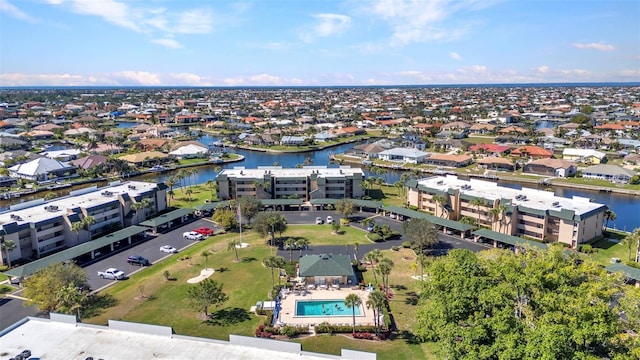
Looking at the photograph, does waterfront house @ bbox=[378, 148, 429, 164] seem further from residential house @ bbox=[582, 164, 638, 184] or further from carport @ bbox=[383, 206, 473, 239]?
carport @ bbox=[383, 206, 473, 239]

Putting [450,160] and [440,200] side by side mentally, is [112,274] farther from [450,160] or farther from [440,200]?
[450,160]

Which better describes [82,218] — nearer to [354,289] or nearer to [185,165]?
[354,289]

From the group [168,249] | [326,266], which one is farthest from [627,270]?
[168,249]

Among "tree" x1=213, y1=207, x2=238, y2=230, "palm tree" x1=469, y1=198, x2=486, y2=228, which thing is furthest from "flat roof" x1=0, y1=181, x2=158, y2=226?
"palm tree" x1=469, y1=198, x2=486, y2=228

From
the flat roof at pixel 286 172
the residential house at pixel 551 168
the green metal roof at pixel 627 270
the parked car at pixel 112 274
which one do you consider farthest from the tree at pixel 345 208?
the residential house at pixel 551 168

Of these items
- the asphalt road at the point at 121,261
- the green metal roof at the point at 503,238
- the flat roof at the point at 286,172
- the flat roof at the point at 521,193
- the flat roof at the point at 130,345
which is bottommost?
the asphalt road at the point at 121,261

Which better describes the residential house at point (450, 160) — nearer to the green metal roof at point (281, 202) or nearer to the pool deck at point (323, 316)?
the green metal roof at point (281, 202)

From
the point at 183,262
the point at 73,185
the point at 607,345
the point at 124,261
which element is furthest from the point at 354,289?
the point at 73,185

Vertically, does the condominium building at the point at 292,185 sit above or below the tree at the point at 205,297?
above
